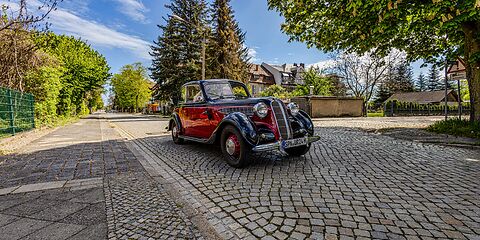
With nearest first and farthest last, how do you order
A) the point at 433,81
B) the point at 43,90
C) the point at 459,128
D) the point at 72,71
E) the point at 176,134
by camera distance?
the point at 176,134, the point at 459,128, the point at 43,90, the point at 72,71, the point at 433,81

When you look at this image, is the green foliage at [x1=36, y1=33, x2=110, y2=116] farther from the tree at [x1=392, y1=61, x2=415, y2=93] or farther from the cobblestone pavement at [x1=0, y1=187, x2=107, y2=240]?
the tree at [x1=392, y1=61, x2=415, y2=93]

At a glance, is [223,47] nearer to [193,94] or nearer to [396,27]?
[396,27]

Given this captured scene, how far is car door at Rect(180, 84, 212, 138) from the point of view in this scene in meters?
5.71

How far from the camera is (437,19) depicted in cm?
663

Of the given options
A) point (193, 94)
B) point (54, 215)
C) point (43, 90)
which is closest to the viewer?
point (54, 215)

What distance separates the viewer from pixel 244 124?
432 cm

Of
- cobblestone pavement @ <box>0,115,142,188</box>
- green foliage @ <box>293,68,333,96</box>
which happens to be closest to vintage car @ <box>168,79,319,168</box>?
cobblestone pavement @ <box>0,115,142,188</box>

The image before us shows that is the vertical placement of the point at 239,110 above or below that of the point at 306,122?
above

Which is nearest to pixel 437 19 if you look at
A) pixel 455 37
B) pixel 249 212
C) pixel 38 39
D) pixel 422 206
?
pixel 455 37

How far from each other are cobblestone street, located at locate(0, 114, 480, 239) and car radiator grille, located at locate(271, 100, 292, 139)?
2.04 ft

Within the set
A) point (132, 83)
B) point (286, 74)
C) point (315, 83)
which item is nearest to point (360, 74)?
point (315, 83)

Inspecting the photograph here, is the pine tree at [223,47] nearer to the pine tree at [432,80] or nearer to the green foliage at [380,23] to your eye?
the green foliage at [380,23]

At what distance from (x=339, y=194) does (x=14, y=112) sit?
11.3 meters

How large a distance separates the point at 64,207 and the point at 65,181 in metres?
1.17
